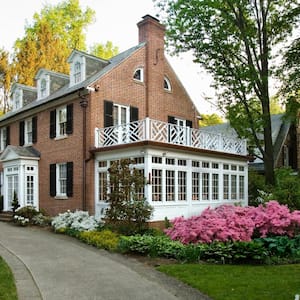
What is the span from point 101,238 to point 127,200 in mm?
1605

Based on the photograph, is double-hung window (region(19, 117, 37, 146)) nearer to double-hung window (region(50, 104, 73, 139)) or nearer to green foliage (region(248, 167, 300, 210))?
double-hung window (region(50, 104, 73, 139))

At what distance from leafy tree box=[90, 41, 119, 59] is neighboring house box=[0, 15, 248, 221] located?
17.9 m

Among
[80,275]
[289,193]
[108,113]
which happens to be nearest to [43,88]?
[108,113]

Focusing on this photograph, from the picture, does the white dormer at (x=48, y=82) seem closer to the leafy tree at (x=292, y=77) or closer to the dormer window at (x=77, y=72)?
the dormer window at (x=77, y=72)

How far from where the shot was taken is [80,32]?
38.5m

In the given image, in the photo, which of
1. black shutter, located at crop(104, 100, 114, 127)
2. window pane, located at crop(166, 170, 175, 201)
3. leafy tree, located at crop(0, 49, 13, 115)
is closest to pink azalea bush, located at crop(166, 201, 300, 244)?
window pane, located at crop(166, 170, 175, 201)

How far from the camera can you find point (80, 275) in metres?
7.97

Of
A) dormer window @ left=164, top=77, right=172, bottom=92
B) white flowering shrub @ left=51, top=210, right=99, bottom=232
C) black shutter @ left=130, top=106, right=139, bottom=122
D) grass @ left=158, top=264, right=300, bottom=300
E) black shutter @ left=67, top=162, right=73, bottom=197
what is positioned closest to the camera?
grass @ left=158, top=264, right=300, bottom=300

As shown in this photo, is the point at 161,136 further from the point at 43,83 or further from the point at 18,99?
the point at 18,99

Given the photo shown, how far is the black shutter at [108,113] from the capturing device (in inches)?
679

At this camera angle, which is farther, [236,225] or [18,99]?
[18,99]

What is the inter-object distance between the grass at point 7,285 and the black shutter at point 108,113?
9.70 metres

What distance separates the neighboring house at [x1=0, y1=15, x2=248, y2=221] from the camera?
15.2 metres

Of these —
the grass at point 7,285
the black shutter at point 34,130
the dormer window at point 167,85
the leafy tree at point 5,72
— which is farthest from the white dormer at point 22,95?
the grass at point 7,285
